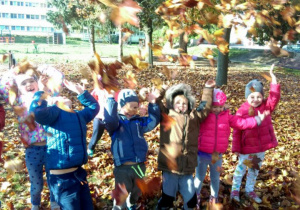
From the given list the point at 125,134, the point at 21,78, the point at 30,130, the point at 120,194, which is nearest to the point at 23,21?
the point at 21,78

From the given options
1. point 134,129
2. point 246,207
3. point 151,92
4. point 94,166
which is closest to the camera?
point 134,129

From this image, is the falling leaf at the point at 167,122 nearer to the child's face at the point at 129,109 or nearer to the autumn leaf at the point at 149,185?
the child's face at the point at 129,109

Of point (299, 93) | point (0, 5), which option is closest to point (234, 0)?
point (299, 93)

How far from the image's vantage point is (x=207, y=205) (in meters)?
3.55

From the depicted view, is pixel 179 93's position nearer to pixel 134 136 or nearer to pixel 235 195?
pixel 134 136

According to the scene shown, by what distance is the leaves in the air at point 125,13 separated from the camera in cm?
212

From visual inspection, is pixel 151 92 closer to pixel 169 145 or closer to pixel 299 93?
pixel 169 145

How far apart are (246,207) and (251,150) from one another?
68 centimetres

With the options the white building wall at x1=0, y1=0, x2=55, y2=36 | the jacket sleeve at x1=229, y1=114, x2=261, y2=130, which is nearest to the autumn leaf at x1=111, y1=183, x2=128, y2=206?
the jacket sleeve at x1=229, y1=114, x2=261, y2=130

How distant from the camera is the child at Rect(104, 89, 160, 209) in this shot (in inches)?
117

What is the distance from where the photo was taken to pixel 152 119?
123 inches

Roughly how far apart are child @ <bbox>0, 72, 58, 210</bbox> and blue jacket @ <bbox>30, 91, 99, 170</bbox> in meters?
0.39

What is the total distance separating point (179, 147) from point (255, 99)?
1120 millimetres

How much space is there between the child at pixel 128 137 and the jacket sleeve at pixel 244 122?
927 millimetres
